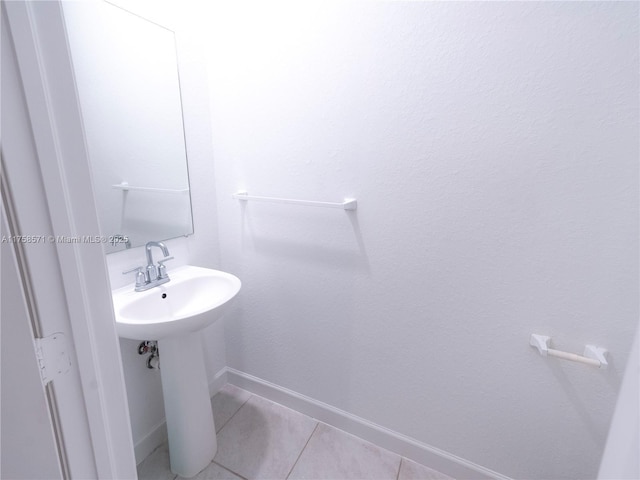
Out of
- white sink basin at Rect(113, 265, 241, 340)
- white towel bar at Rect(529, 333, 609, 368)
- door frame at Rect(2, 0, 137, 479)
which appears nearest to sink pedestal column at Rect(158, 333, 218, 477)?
white sink basin at Rect(113, 265, 241, 340)

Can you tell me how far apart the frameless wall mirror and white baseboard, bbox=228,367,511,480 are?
3.18 feet

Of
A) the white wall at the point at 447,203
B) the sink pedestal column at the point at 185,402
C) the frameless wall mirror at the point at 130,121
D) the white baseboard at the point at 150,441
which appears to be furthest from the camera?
the white baseboard at the point at 150,441

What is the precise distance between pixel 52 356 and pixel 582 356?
1389 millimetres

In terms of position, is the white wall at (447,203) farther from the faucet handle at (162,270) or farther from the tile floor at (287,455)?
the faucet handle at (162,270)

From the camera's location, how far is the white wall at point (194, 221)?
1193 millimetres

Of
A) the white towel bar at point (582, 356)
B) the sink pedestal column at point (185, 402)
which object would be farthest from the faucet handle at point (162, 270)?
the white towel bar at point (582, 356)

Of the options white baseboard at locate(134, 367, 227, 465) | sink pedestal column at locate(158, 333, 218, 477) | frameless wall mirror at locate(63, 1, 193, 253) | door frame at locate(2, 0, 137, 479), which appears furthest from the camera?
white baseboard at locate(134, 367, 227, 465)

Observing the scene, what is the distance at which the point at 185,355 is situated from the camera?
45.3 inches

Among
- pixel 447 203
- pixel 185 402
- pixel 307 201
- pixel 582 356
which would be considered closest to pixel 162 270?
pixel 185 402

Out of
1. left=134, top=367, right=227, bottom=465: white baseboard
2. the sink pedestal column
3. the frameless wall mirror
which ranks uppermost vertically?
the frameless wall mirror

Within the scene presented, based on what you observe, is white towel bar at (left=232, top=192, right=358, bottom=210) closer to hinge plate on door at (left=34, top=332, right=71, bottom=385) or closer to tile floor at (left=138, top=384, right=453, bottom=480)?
hinge plate on door at (left=34, top=332, right=71, bottom=385)

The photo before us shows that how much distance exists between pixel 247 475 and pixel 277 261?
0.94 metres

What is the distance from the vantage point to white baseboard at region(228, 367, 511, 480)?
1.18m

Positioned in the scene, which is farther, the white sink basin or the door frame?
the white sink basin
